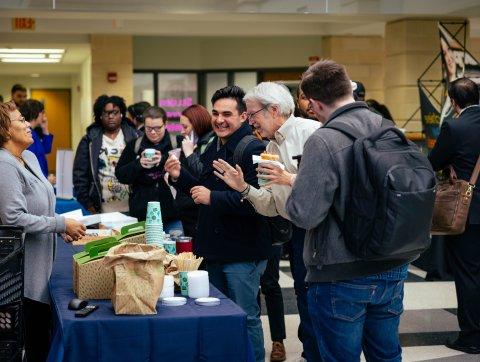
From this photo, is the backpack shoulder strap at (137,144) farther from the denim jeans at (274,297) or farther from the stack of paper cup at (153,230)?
the stack of paper cup at (153,230)

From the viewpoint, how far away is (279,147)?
4.23m

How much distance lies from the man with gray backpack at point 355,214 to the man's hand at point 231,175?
0.79 meters

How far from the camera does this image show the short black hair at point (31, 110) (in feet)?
24.1

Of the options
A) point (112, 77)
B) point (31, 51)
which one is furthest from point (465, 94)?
point (31, 51)

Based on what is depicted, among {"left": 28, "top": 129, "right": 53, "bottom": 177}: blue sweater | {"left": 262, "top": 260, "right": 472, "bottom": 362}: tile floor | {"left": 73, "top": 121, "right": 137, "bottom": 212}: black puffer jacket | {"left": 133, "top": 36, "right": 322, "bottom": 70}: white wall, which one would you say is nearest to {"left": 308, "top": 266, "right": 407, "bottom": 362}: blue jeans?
{"left": 262, "top": 260, "right": 472, "bottom": 362}: tile floor

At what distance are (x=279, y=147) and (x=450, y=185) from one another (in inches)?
65.7

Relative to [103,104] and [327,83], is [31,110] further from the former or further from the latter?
[327,83]

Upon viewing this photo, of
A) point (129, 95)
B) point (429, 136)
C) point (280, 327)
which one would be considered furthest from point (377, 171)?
point (129, 95)

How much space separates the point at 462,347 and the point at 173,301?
2727mm

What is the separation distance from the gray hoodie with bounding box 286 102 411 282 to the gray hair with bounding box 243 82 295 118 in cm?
105

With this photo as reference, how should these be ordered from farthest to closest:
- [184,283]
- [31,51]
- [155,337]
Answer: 1. [31,51]
2. [184,283]
3. [155,337]

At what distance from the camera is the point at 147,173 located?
6.06 meters

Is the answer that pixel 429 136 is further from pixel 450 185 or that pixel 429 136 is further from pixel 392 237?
pixel 392 237

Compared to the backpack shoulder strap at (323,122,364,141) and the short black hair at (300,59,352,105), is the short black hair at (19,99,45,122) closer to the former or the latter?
the short black hair at (300,59,352,105)
